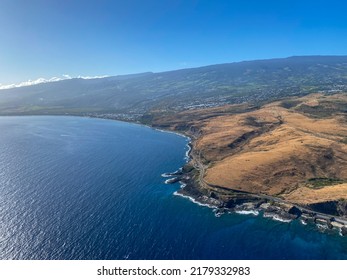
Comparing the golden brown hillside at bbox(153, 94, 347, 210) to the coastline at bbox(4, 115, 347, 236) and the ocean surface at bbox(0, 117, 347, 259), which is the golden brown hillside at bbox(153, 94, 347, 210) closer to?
the coastline at bbox(4, 115, 347, 236)

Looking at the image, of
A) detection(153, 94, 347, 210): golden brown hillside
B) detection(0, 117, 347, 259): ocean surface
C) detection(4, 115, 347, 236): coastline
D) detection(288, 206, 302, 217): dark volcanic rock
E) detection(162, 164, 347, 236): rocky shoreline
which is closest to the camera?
detection(0, 117, 347, 259): ocean surface

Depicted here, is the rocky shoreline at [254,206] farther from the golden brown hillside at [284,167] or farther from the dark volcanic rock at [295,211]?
the golden brown hillside at [284,167]

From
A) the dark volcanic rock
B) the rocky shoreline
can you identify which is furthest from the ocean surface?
the dark volcanic rock

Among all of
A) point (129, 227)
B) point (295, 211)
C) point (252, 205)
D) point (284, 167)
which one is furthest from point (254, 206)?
point (129, 227)

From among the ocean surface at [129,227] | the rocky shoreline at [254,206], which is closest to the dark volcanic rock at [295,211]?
the rocky shoreline at [254,206]

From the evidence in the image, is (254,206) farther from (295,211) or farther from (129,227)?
(129,227)

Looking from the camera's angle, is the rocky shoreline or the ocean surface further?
the rocky shoreline

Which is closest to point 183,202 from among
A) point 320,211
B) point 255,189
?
point 255,189

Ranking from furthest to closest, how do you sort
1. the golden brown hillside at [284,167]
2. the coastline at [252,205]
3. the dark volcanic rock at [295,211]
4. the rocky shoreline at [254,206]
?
1. the golden brown hillside at [284,167]
2. the dark volcanic rock at [295,211]
3. the coastline at [252,205]
4. the rocky shoreline at [254,206]

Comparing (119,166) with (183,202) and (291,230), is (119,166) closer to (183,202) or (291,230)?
(183,202)
